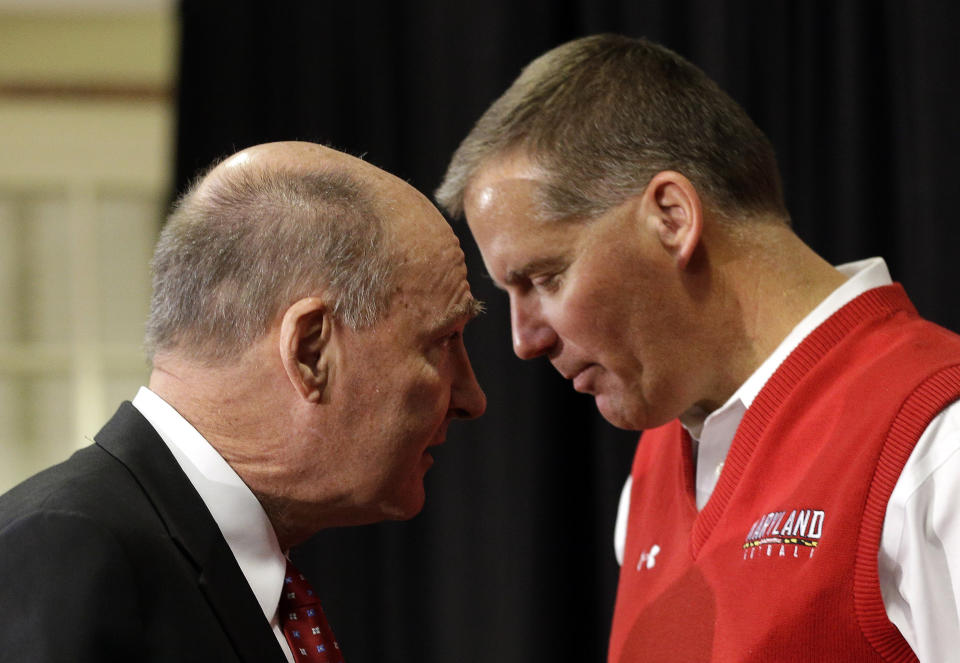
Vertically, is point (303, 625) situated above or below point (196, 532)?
below

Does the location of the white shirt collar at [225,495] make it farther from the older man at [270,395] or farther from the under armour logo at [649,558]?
the under armour logo at [649,558]

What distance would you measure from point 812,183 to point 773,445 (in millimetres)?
1406

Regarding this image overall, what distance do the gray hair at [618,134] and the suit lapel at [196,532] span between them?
25.4 inches

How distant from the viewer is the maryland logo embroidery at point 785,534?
4.03ft

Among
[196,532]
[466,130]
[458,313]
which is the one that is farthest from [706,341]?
[466,130]

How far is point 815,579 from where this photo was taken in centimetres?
120

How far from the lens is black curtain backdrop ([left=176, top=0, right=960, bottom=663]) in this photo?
2570 millimetres

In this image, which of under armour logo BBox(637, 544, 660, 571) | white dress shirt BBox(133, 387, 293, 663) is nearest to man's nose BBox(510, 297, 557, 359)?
under armour logo BBox(637, 544, 660, 571)

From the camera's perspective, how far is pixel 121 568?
0.93 metres

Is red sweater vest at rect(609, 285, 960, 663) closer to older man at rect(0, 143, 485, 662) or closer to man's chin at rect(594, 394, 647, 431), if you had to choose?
man's chin at rect(594, 394, 647, 431)

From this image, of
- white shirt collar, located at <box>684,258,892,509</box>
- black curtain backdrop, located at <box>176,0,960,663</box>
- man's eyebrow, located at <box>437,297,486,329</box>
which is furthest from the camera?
black curtain backdrop, located at <box>176,0,960,663</box>

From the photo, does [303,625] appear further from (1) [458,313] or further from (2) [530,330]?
(2) [530,330]

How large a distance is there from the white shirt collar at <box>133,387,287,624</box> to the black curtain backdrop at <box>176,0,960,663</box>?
5.40 ft

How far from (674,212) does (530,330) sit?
273 mm
